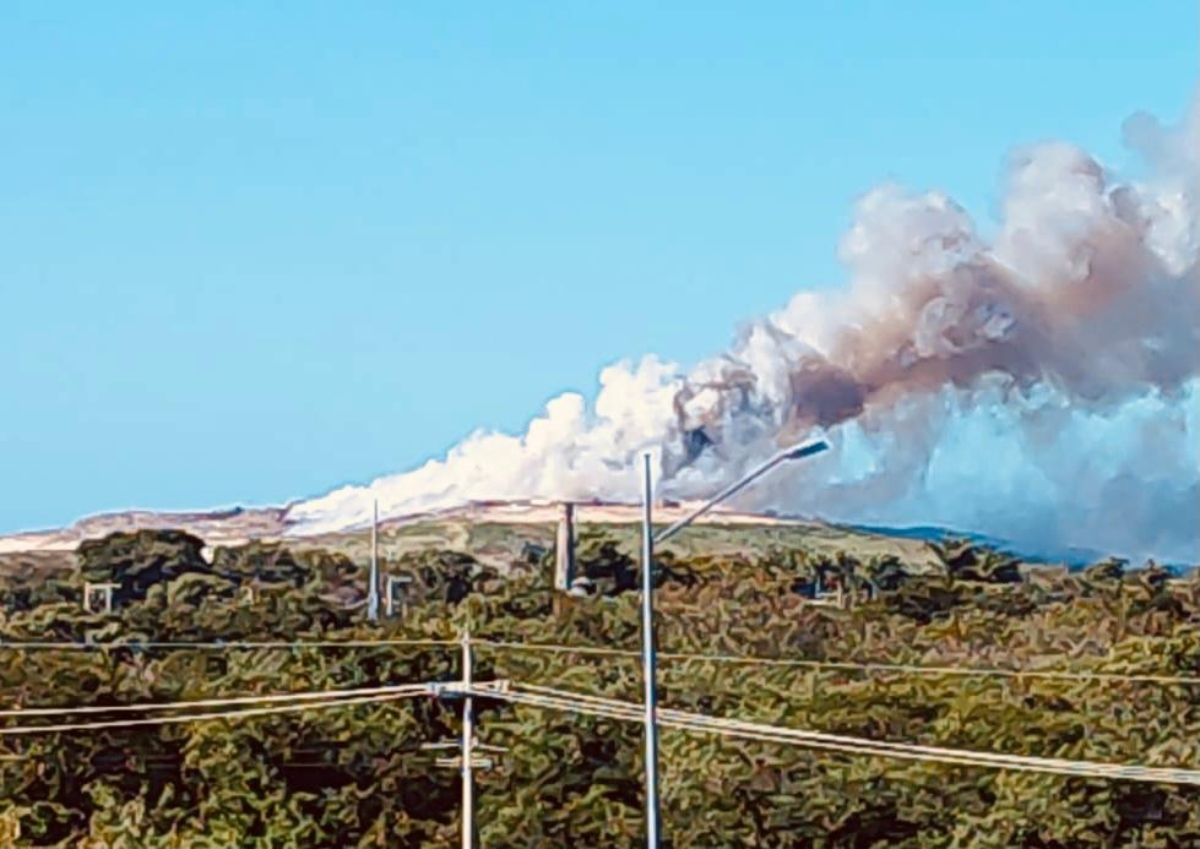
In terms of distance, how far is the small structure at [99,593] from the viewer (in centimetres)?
5228

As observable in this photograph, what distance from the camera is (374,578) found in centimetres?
5394

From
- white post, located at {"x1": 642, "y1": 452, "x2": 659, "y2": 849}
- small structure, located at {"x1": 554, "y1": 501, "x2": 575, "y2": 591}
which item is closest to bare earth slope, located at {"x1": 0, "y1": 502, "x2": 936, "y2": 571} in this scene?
small structure, located at {"x1": 554, "y1": 501, "x2": 575, "y2": 591}

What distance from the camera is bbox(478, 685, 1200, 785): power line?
39.9 metres

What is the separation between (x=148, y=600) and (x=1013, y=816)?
20.9 meters

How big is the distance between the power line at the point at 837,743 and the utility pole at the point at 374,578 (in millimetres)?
7503

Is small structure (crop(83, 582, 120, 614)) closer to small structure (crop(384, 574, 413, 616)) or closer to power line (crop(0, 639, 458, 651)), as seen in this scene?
power line (crop(0, 639, 458, 651))

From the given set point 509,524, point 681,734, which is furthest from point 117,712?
point 509,524

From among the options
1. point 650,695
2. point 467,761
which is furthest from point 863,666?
point 650,695

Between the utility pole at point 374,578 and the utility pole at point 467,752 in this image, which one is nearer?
the utility pole at point 467,752

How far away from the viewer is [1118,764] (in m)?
40.6

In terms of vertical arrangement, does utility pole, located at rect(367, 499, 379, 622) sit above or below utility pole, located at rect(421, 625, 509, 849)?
above

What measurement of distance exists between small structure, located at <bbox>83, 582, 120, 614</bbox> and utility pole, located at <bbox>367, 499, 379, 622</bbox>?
5574 mm

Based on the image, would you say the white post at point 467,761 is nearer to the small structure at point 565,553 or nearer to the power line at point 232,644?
the power line at point 232,644

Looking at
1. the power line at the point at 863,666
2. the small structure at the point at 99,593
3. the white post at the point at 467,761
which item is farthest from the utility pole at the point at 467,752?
the small structure at the point at 99,593
